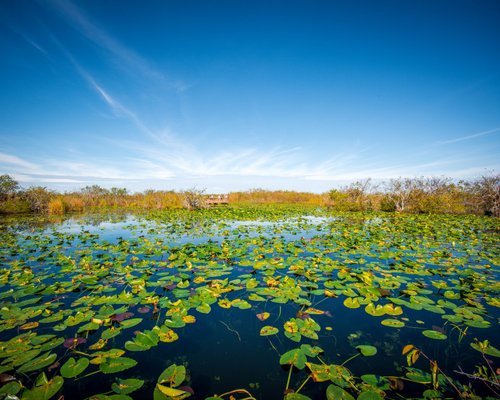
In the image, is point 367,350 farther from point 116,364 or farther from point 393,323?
point 116,364

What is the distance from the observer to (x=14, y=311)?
273cm

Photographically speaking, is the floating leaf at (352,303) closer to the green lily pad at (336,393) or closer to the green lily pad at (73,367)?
the green lily pad at (336,393)

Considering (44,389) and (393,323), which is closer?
(44,389)

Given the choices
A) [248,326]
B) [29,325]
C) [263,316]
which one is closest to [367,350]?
[263,316]

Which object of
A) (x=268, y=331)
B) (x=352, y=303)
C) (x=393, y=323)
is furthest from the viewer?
(x=352, y=303)

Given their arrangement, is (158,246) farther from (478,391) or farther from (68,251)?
(478,391)

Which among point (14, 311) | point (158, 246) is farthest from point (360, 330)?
point (158, 246)

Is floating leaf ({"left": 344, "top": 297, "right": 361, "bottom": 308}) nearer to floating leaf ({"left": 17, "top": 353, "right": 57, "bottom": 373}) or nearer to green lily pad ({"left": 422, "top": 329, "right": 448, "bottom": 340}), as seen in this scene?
green lily pad ({"left": 422, "top": 329, "right": 448, "bottom": 340})

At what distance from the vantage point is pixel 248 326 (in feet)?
8.61

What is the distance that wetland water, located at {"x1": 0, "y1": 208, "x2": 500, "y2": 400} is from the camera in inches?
69.4

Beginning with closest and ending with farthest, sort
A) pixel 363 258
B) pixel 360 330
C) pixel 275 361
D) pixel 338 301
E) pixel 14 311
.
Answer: pixel 275 361 < pixel 360 330 < pixel 14 311 < pixel 338 301 < pixel 363 258

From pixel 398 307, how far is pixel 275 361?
6.05 ft

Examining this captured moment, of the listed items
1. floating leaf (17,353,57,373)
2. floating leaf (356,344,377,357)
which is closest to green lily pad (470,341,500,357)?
floating leaf (356,344,377,357)

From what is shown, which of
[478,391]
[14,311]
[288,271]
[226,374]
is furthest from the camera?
[288,271]
